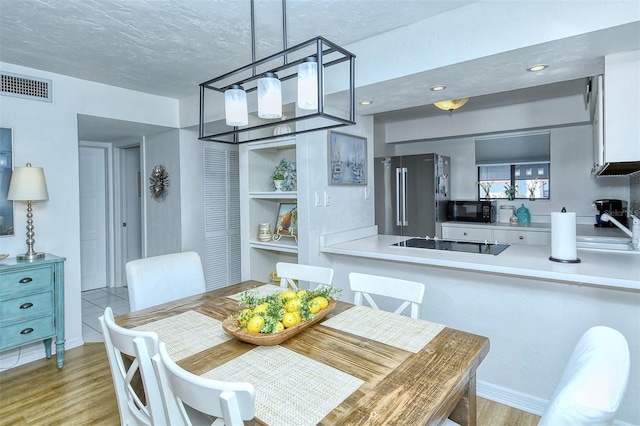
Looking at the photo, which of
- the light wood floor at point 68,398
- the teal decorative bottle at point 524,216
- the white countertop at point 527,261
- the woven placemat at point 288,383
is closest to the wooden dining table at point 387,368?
the woven placemat at point 288,383

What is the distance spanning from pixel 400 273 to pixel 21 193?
2969 mm

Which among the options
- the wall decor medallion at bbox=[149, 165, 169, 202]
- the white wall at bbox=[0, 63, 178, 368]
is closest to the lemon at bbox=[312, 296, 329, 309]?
the white wall at bbox=[0, 63, 178, 368]

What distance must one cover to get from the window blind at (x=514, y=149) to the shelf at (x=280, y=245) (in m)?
3.19

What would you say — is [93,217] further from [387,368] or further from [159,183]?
[387,368]

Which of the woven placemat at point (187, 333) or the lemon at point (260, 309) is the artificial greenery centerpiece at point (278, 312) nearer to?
the lemon at point (260, 309)

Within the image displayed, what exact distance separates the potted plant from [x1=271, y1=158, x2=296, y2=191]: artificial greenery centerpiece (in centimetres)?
319

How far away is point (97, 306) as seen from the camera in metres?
4.27

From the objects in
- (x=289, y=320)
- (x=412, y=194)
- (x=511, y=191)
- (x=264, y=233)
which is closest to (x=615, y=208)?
(x=511, y=191)

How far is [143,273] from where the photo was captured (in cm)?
208

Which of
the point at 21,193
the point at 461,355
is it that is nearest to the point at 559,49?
the point at 461,355

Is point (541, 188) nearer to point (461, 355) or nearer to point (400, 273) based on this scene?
point (400, 273)

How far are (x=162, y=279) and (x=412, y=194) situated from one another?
137 inches

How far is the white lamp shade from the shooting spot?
2.67m

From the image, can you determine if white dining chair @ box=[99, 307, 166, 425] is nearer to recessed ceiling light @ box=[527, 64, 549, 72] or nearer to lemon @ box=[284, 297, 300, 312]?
lemon @ box=[284, 297, 300, 312]
